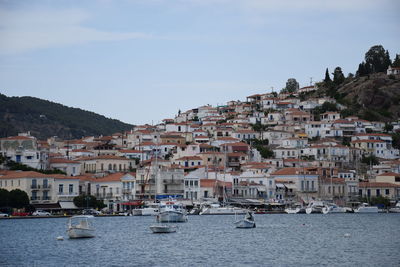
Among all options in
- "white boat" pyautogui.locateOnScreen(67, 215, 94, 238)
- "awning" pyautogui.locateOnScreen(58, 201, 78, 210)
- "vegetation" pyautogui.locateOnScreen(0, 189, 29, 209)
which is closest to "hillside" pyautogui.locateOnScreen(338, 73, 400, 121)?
"awning" pyautogui.locateOnScreen(58, 201, 78, 210)

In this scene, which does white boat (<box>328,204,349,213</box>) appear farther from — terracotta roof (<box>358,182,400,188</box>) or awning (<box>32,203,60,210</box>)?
awning (<box>32,203,60,210</box>)

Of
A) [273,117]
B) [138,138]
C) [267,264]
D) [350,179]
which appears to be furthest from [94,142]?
[267,264]

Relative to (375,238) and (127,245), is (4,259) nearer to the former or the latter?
(127,245)

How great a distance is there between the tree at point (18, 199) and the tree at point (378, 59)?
105304 mm

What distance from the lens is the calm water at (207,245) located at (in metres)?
49.2

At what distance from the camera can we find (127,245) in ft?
193

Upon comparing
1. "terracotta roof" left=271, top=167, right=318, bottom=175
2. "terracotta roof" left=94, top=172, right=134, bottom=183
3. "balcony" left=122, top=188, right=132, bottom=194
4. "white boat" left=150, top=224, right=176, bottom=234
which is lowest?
"white boat" left=150, top=224, right=176, bottom=234

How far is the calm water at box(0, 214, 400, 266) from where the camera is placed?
1938 inches

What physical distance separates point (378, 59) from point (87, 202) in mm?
100429

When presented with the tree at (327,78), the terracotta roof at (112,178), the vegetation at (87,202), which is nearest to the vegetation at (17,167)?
the terracotta roof at (112,178)

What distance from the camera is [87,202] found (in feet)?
327

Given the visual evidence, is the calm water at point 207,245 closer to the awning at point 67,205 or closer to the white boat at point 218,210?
the awning at point 67,205

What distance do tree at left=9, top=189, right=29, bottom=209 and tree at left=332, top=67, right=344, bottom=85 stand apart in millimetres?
98185

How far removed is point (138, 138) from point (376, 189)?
148 feet
